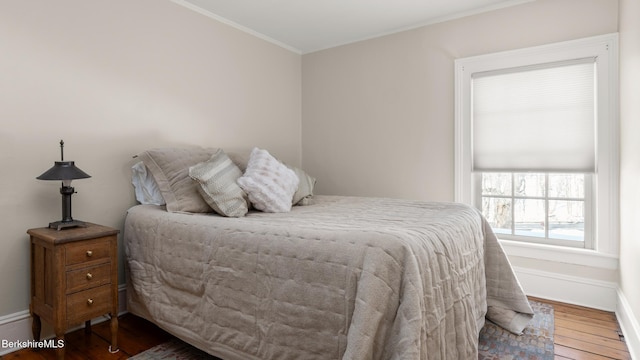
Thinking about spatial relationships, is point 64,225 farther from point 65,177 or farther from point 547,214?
point 547,214

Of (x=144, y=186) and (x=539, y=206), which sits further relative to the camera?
(x=539, y=206)

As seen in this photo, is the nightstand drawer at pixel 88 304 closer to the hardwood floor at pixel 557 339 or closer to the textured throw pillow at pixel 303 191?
the hardwood floor at pixel 557 339

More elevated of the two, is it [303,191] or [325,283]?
[303,191]

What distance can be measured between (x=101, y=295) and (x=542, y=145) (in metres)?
3.29

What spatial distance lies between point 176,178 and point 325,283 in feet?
4.76

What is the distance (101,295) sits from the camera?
1974 mm

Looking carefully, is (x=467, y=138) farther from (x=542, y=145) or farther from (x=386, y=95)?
(x=386, y=95)

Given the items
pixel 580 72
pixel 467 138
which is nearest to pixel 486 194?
pixel 467 138

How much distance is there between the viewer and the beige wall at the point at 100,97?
2.06 m

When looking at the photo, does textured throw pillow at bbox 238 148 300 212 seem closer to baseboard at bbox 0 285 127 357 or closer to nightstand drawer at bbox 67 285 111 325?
nightstand drawer at bbox 67 285 111 325

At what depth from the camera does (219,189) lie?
224 cm

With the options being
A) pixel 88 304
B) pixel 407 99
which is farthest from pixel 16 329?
pixel 407 99

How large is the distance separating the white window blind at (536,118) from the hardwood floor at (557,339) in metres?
1.11

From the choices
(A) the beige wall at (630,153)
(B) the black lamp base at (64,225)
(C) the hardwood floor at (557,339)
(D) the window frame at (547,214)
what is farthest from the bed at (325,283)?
(D) the window frame at (547,214)
